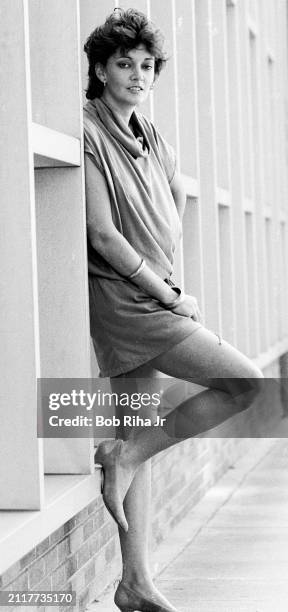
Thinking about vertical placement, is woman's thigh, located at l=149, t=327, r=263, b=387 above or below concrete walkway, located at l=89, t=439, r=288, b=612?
above

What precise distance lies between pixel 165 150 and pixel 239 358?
898 mm

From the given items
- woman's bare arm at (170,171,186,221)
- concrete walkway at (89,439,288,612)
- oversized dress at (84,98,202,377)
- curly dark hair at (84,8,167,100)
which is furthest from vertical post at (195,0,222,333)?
curly dark hair at (84,8,167,100)

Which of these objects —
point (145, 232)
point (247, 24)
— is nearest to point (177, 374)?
point (145, 232)

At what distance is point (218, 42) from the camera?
9.10 meters

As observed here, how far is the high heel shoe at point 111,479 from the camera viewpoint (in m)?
4.86

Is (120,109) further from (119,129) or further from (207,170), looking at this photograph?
(207,170)

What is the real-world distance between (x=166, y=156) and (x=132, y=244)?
50cm

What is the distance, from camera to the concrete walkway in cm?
555

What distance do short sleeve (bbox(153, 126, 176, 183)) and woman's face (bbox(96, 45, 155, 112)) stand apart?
0.94 ft

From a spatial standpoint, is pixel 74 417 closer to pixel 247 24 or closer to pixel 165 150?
pixel 165 150

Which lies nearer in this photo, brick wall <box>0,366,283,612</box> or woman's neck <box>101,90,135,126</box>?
brick wall <box>0,366,283,612</box>

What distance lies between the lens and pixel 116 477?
4.88 meters

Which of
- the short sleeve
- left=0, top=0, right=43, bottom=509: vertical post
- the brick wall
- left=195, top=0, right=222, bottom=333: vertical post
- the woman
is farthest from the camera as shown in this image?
left=195, top=0, right=222, bottom=333: vertical post

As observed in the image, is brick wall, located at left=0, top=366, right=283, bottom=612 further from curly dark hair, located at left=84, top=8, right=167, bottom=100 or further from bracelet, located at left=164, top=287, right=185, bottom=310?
curly dark hair, located at left=84, top=8, right=167, bottom=100
